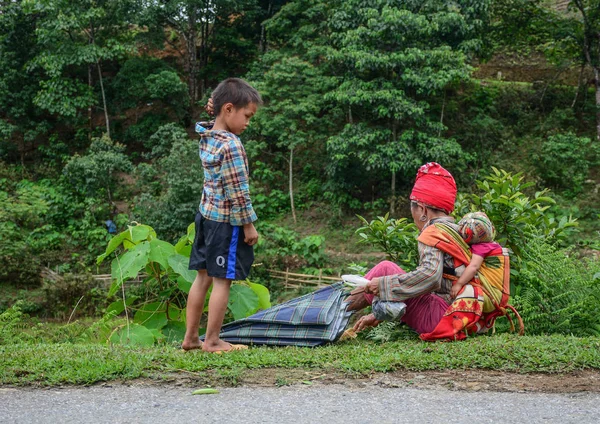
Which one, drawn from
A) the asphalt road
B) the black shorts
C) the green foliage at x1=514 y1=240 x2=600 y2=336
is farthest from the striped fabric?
the green foliage at x1=514 y1=240 x2=600 y2=336

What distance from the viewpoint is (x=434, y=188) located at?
164 inches

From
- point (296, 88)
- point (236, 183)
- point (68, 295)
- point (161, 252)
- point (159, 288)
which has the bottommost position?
point (68, 295)

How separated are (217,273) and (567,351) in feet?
6.94

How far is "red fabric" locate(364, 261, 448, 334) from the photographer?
4234mm

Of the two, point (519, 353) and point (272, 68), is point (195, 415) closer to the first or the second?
point (519, 353)

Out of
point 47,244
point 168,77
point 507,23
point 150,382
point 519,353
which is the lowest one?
point 47,244

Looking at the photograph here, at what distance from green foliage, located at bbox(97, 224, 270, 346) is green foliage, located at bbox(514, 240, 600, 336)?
203 centimetres

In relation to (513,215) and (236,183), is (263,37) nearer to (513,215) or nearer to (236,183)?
(513,215)

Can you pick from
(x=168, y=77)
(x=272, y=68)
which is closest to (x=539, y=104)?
(x=272, y=68)

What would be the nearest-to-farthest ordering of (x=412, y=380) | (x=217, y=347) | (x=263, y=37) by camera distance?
(x=412, y=380) → (x=217, y=347) → (x=263, y=37)

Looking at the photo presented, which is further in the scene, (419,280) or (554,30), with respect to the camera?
(554,30)

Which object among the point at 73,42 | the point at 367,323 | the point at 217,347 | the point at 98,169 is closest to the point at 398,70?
the point at 98,169

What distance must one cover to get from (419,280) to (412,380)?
0.79 metres

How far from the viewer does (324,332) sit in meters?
4.26
